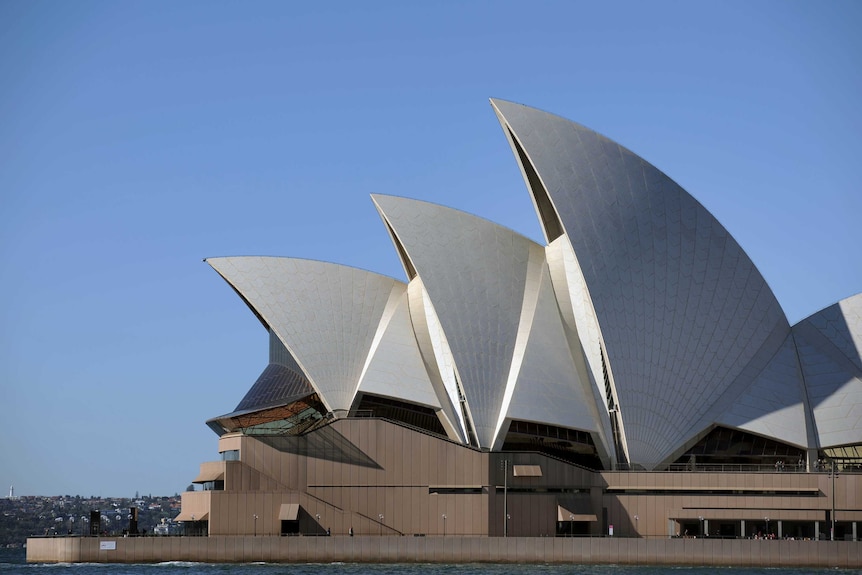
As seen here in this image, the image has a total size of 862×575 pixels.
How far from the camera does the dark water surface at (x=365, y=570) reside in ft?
177

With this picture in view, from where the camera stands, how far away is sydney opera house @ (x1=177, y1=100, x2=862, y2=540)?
63031mm

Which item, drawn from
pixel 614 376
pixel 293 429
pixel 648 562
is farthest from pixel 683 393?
pixel 293 429

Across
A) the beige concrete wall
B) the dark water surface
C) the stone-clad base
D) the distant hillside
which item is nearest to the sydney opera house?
the beige concrete wall

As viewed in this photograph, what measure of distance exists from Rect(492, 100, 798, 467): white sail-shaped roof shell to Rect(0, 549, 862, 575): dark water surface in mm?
9712

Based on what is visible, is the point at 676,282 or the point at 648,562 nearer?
the point at 648,562

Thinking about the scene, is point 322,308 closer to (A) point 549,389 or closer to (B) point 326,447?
(B) point 326,447

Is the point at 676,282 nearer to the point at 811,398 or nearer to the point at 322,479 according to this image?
the point at 811,398

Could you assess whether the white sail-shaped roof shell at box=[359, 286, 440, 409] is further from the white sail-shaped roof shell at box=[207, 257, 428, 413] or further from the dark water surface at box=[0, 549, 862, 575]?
the dark water surface at box=[0, 549, 862, 575]

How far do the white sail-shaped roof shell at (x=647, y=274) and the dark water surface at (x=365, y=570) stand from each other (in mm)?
9712

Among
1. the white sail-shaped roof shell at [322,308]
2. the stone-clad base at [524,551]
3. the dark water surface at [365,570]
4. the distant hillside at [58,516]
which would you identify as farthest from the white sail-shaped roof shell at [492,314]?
the distant hillside at [58,516]

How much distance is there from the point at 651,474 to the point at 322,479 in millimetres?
17082

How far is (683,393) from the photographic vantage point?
65438 millimetres

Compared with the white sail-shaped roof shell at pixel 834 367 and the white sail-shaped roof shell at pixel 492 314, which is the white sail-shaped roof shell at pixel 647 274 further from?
the white sail-shaped roof shell at pixel 834 367

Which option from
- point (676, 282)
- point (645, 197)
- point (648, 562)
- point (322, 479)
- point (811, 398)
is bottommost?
point (648, 562)
